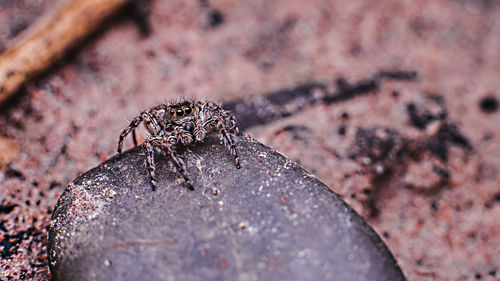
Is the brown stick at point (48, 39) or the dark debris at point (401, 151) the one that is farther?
the brown stick at point (48, 39)

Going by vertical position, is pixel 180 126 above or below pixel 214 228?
above

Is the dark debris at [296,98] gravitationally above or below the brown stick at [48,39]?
below

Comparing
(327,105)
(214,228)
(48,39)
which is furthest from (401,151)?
(48,39)

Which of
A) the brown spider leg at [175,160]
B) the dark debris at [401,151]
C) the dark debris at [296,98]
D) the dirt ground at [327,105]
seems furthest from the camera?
the dark debris at [296,98]

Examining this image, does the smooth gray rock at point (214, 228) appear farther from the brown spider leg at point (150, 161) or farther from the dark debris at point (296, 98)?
the dark debris at point (296, 98)

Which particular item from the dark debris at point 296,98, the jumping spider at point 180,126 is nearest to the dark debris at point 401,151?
the dark debris at point 296,98

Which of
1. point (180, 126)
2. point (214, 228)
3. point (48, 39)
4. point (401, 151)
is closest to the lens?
point (214, 228)

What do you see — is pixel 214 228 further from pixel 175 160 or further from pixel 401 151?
pixel 401 151
